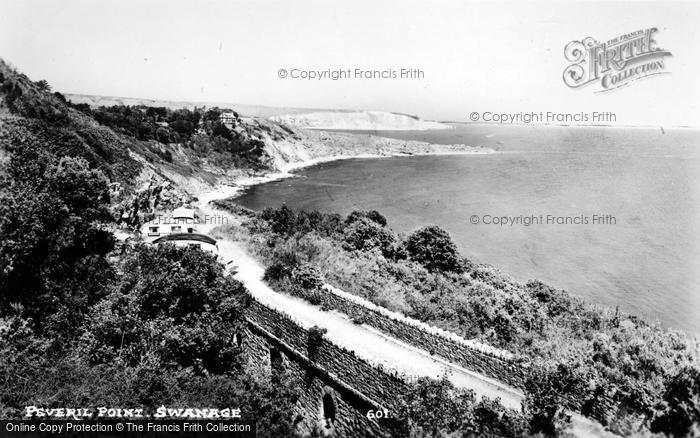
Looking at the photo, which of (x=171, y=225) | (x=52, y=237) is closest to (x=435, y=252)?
(x=171, y=225)

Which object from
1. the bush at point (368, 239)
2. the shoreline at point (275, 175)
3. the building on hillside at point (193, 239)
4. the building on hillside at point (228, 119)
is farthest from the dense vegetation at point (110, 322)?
the building on hillside at point (228, 119)

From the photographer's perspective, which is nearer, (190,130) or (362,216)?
(362,216)

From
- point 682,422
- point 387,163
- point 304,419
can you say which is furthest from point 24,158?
point 387,163

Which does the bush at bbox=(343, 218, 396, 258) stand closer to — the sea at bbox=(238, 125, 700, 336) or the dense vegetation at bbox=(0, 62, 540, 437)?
the dense vegetation at bbox=(0, 62, 540, 437)

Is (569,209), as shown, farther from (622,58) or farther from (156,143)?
(156,143)

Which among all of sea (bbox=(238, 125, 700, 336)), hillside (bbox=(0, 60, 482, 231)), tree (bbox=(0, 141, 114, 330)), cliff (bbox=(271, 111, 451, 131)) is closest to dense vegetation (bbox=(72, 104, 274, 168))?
hillside (bbox=(0, 60, 482, 231))

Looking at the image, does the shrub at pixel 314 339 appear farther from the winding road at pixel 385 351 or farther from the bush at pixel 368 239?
the bush at pixel 368 239
